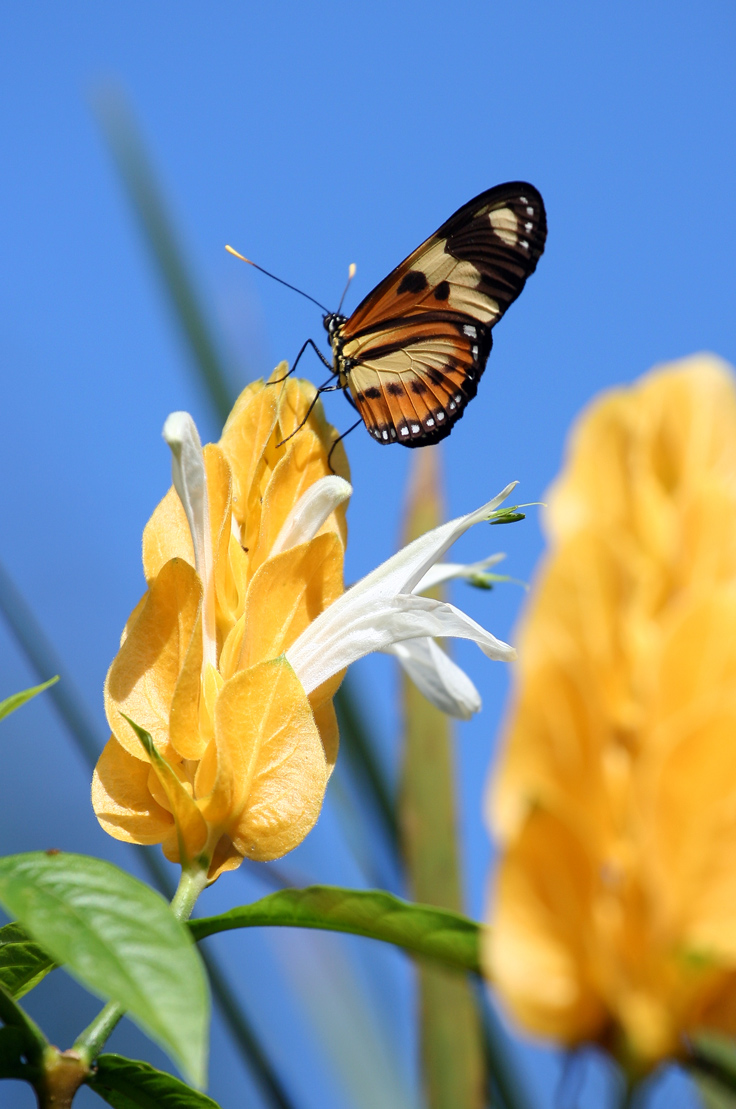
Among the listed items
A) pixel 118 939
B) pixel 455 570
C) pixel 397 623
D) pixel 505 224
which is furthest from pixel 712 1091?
pixel 505 224

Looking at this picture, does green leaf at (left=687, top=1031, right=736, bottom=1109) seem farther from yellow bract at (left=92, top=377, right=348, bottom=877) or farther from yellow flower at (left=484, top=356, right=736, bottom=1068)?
yellow bract at (left=92, top=377, right=348, bottom=877)

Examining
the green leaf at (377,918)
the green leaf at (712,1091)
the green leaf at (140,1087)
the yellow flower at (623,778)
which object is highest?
the yellow flower at (623,778)

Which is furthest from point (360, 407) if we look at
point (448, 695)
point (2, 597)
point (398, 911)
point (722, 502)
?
point (722, 502)

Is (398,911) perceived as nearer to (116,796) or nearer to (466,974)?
(466,974)

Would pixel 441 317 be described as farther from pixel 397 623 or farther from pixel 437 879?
pixel 437 879

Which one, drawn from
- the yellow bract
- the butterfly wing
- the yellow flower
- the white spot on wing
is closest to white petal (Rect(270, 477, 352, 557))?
the yellow bract

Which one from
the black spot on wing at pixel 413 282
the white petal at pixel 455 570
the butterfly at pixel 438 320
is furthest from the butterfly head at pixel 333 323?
the white petal at pixel 455 570

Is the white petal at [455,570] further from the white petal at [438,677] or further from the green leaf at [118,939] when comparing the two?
the green leaf at [118,939]
